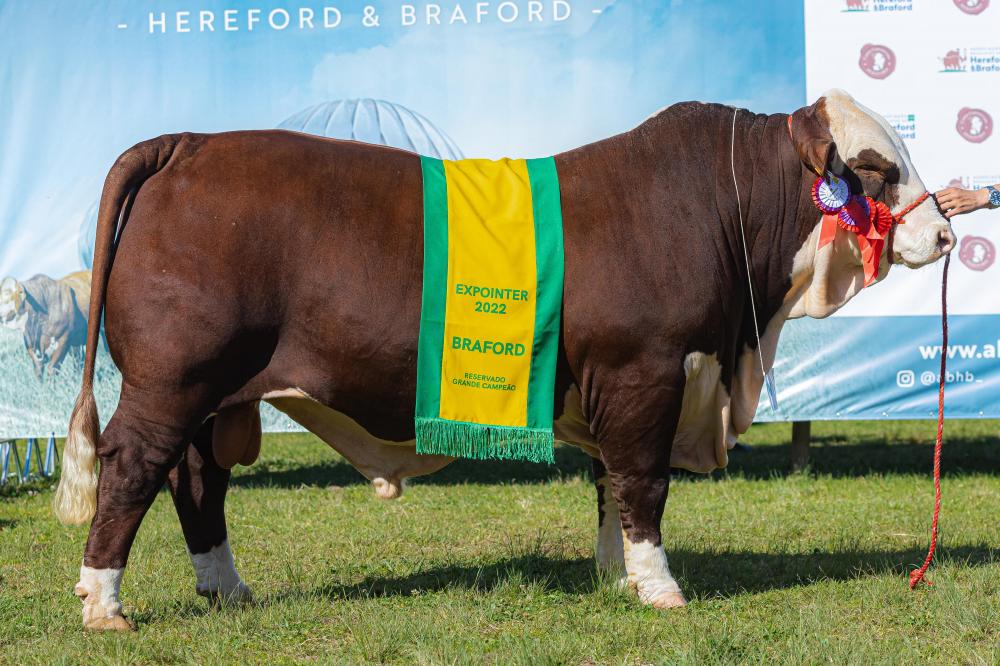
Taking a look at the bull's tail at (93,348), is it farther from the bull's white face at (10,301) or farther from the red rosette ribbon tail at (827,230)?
the bull's white face at (10,301)

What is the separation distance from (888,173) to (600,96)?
3.97 m

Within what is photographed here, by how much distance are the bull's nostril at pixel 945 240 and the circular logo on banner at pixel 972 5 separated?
4.31 meters

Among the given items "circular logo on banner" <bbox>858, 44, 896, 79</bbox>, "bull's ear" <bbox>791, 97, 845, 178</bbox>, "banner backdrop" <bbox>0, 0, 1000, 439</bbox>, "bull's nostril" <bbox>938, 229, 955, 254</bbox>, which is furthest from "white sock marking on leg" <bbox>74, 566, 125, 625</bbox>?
"circular logo on banner" <bbox>858, 44, 896, 79</bbox>

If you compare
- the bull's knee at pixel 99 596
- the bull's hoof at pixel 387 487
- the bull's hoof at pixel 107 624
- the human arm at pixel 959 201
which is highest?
the human arm at pixel 959 201

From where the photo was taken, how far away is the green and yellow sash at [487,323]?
4.33 m

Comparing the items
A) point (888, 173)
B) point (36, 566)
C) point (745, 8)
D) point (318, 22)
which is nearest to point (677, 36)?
point (745, 8)

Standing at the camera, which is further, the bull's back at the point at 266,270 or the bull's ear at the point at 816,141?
the bull's ear at the point at 816,141

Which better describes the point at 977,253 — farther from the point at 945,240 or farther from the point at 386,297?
the point at 386,297

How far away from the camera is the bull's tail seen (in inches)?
167

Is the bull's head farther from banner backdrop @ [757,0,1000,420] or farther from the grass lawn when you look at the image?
banner backdrop @ [757,0,1000,420]

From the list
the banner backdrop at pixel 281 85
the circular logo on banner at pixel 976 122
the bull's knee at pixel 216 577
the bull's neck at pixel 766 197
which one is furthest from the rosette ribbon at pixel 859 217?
the circular logo on banner at pixel 976 122

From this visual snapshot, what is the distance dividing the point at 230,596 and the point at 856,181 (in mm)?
3235

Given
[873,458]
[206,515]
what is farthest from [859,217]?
[873,458]

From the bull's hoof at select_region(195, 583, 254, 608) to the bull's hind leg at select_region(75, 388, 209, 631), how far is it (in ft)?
1.78
